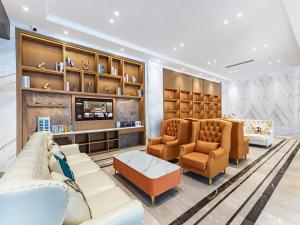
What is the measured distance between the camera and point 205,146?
2.96m

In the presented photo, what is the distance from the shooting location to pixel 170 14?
3104 millimetres

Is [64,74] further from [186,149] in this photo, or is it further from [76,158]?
[186,149]

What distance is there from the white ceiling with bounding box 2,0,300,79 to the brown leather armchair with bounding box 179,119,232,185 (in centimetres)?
228

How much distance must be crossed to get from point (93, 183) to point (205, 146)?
214cm

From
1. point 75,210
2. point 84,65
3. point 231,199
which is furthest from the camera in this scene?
point 84,65

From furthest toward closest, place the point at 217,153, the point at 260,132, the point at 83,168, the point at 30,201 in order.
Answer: the point at 260,132 < the point at 217,153 < the point at 83,168 < the point at 30,201

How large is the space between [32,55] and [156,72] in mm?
3774

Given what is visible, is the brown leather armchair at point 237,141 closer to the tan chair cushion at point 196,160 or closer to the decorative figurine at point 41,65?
the tan chair cushion at point 196,160

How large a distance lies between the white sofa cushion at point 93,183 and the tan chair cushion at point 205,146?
6.31 ft

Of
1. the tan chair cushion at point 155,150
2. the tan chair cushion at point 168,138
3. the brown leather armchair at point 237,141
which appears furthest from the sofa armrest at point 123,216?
the brown leather armchair at point 237,141

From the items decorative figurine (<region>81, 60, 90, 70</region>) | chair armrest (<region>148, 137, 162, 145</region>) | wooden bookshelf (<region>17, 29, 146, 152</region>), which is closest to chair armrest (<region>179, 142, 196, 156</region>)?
chair armrest (<region>148, 137, 162, 145</region>)

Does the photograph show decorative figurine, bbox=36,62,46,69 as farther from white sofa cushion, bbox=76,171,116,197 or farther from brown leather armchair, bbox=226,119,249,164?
brown leather armchair, bbox=226,119,249,164

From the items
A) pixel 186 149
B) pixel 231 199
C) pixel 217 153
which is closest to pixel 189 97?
pixel 186 149

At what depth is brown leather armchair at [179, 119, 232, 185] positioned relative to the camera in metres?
2.52
